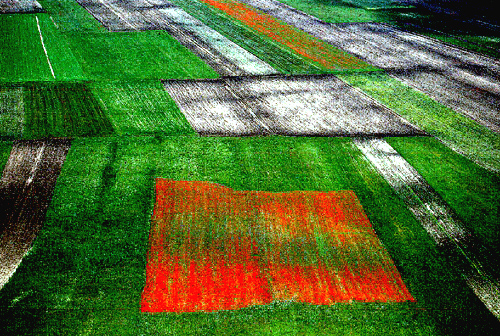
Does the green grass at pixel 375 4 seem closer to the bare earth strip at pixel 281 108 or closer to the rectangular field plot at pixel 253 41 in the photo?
the rectangular field plot at pixel 253 41

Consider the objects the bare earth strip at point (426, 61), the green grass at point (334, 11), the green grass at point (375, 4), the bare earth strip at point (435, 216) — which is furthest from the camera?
the green grass at point (375, 4)

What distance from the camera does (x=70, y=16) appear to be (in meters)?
31.2

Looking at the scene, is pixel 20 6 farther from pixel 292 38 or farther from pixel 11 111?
pixel 292 38

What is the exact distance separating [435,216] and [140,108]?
1380 cm

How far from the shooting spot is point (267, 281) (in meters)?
11.5

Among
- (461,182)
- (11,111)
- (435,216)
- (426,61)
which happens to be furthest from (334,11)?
(11,111)

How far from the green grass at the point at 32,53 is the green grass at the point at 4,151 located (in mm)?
6614

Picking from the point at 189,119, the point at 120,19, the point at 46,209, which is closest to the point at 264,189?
the point at 189,119

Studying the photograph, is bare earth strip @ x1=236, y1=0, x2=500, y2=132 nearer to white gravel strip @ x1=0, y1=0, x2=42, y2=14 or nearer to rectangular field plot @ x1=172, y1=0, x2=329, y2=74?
rectangular field plot @ x1=172, y1=0, x2=329, y2=74

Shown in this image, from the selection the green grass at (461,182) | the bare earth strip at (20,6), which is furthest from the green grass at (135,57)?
the green grass at (461,182)

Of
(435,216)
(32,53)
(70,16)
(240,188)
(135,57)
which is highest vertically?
(70,16)

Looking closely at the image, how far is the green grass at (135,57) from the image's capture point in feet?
75.8

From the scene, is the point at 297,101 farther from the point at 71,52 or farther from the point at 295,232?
the point at 71,52

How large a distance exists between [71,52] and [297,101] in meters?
14.5
